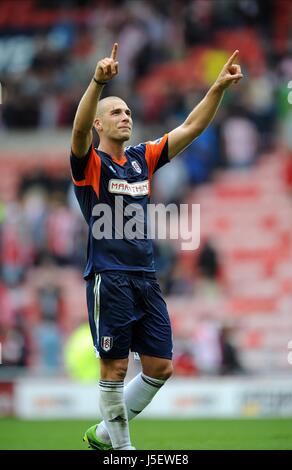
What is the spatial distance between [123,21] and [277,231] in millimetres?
5645

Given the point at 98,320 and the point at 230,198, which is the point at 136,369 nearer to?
the point at 230,198

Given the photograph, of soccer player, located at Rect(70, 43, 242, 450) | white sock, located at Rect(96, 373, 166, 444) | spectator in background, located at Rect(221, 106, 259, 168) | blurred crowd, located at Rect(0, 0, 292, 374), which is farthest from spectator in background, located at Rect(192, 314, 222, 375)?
soccer player, located at Rect(70, 43, 242, 450)

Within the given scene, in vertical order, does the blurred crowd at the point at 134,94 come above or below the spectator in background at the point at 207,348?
above

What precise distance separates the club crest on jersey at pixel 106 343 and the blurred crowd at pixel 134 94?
9217 mm

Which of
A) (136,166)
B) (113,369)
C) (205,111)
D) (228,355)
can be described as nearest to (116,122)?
(136,166)

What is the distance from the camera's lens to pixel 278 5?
2156 cm

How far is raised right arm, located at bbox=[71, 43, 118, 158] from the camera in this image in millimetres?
6938

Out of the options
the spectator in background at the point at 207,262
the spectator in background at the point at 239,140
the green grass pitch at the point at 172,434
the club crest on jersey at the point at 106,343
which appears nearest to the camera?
the club crest on jersey at the point at 106,343

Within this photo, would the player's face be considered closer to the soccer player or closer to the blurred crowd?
the soccer player

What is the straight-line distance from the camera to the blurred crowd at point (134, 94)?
1809 centimetres

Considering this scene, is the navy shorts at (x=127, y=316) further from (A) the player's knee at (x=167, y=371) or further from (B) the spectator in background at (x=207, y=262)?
(B) the spectator in background at (x=207, y=262)

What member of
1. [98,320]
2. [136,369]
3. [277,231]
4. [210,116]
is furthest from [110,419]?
[277,231]

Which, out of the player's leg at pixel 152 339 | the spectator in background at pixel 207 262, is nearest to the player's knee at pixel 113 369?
the player's leg at pixel 152 339

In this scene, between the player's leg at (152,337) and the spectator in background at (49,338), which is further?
the spectator in background at (49,338)
